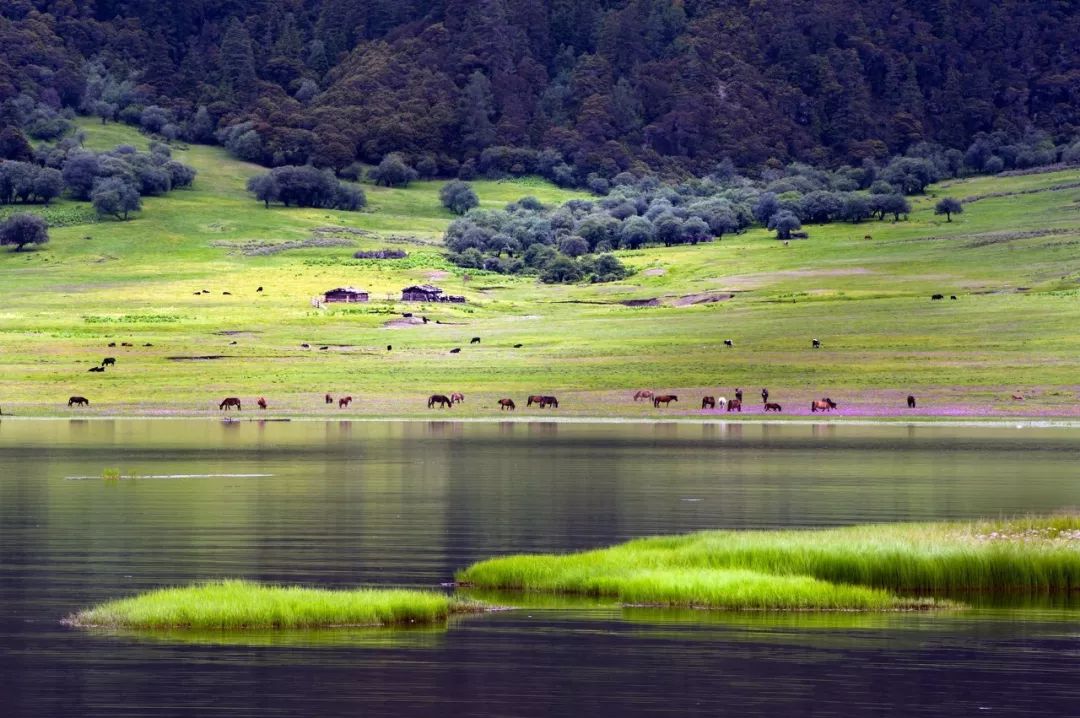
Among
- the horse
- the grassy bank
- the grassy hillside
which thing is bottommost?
the grassy bank

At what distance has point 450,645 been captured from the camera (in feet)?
92.4

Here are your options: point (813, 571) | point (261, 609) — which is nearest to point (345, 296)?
point (813, 571)

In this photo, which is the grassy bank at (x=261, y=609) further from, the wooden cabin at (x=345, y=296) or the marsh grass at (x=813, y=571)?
the wooden cabin at (x=345, y=296)

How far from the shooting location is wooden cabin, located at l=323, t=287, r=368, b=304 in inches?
6462

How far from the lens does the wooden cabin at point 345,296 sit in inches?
6462

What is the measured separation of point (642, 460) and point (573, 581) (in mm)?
34727

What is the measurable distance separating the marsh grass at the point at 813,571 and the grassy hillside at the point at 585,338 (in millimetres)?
61359

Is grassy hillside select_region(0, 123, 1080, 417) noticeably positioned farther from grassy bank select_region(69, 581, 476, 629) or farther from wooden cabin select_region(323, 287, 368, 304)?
grassy bank select_region(69, 581, 476, 629)

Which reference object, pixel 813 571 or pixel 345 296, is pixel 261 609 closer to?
pixel 813 571

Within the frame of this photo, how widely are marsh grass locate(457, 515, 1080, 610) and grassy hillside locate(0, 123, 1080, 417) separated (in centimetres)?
6136

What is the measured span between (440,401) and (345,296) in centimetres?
6397

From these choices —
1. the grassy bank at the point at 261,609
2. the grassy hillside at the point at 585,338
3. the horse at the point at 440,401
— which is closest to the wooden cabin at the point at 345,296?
the grassy hillside at the point at 585,338

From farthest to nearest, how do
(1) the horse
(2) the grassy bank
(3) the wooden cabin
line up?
(3) the wooden cabin < (1) the horse < (2) the grassy bank

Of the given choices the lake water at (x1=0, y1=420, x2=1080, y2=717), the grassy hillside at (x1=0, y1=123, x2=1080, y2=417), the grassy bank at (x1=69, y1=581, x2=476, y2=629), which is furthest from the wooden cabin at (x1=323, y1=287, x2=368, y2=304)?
the grassy bank at (x1=69, y1=581, x2=476, y2=629)
